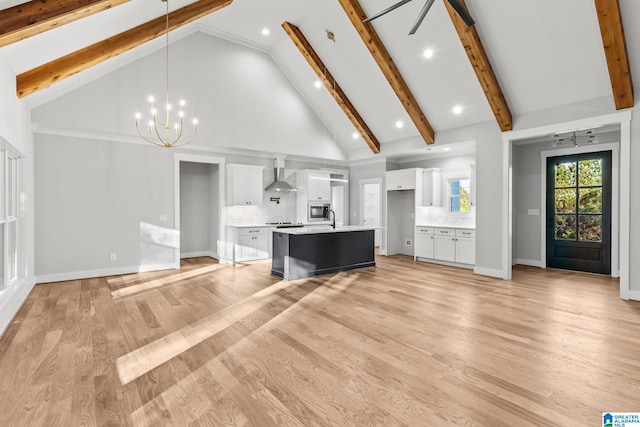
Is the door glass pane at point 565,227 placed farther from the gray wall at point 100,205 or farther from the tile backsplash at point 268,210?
the gray wall at point 100,205

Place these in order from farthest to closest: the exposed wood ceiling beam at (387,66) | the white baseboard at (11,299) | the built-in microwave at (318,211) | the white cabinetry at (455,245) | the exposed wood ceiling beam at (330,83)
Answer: the built-in microwave at (318,211)
the white cabinetry at (455,245)
the exposed wood ceiling beam at (330,83)
the exposed wood ceiling beam at (387,66)
the white baseboard at (11,299)

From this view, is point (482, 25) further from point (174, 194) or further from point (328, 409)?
point (174, 194)

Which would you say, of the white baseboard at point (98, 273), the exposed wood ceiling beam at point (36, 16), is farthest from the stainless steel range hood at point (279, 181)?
the exposed wood ceiling beam at point (36, 16)

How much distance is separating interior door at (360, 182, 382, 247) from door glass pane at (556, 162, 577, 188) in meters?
4.08

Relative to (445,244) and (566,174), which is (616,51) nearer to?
(566,174)

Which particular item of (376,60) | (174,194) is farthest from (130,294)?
(376,60)

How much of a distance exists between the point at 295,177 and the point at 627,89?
6.50 meters

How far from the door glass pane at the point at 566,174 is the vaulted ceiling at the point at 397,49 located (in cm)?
195

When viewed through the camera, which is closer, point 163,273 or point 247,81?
point 163,273

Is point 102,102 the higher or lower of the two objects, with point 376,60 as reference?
lower

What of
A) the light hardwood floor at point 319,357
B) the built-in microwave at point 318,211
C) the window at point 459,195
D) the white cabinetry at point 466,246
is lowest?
the light hardwood floor at point 319,357

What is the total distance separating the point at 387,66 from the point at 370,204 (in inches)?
179

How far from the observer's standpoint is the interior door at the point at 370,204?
962 centimetres

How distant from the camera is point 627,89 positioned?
4.49 m
